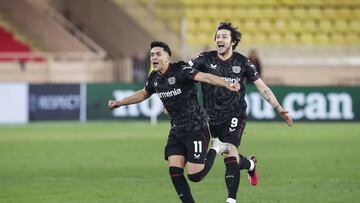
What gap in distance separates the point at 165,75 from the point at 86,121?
20.4 metres

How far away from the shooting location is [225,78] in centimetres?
1220

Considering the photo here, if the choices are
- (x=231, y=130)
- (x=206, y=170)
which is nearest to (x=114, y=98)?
(x=231, y=130)

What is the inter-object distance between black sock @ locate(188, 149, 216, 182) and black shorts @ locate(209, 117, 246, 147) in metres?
0.46

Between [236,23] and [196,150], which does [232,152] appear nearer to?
[196,150]

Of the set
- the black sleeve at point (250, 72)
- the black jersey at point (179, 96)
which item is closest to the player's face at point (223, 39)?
the black sleeve at point (250, 72)

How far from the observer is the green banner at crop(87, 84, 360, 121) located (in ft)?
101

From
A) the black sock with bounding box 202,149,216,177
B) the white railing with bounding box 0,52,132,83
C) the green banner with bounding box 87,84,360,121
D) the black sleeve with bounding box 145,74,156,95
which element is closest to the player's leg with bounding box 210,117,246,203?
the black sock with bounding box 202,149,216,177

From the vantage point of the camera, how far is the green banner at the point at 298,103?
3092 centimetres

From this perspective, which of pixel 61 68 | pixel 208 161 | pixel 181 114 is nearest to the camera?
pixel 181 114

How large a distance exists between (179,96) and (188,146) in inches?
22.5

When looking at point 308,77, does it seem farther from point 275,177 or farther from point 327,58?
point 275,177

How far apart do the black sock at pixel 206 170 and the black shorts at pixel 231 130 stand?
459 millimetres

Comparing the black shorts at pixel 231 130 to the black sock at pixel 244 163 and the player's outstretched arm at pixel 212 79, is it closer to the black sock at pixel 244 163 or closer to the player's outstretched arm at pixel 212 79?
the black sock at pixel 244 163

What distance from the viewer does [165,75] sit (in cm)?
1119
